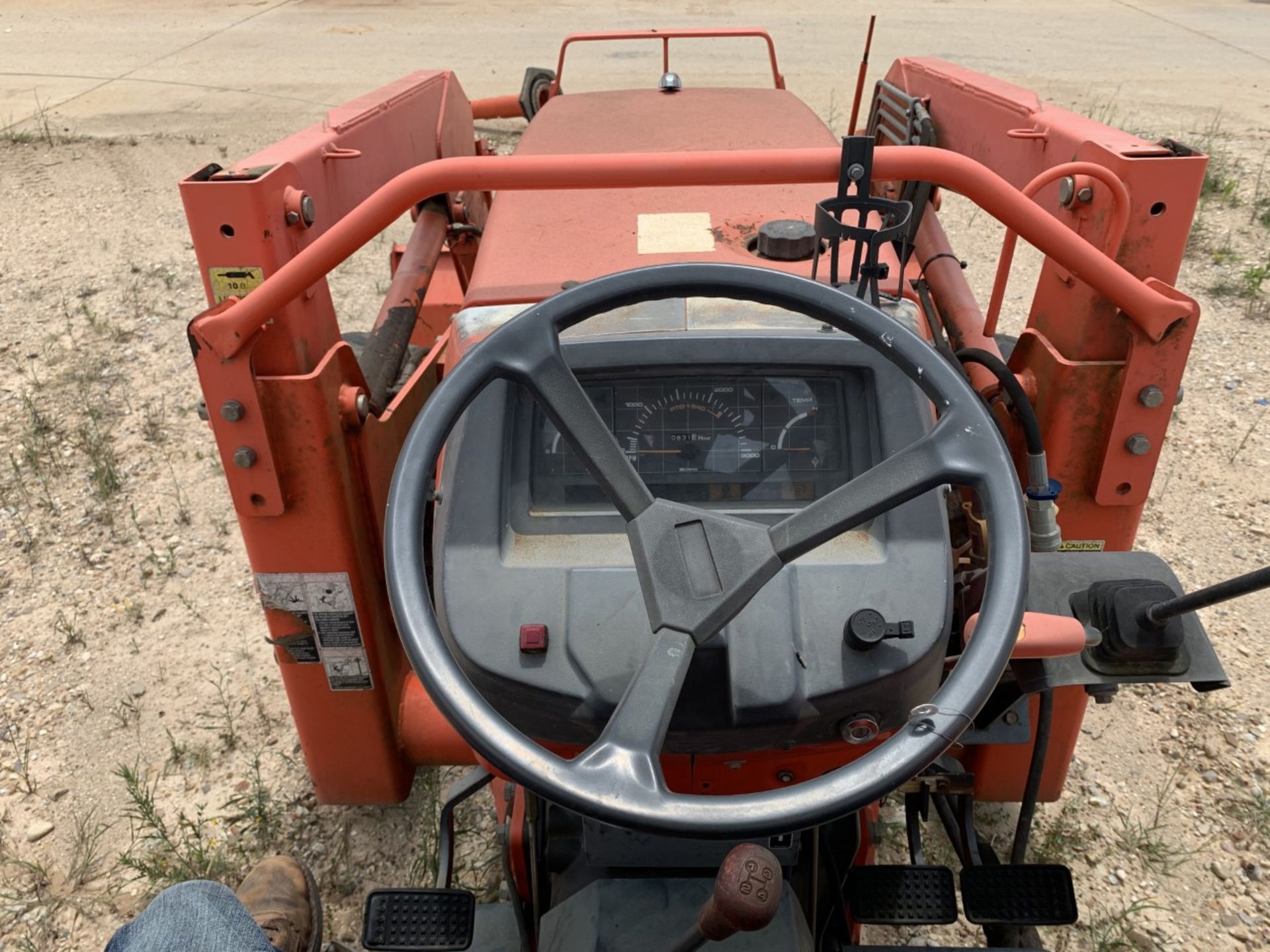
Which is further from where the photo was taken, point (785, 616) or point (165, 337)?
point (165, 337)

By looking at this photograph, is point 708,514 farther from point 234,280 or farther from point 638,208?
point 638,208

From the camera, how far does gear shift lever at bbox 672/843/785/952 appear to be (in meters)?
0.93

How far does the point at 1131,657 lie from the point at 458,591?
0.94 metres

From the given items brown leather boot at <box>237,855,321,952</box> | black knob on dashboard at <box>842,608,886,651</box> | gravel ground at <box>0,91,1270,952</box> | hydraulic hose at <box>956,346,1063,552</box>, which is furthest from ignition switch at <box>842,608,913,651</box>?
brown leather boot at <box>237,855,321,952</box>

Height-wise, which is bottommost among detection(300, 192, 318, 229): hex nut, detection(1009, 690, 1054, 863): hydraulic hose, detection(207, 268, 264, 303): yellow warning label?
detection(1009, 690, 1054, 863): hydraulic hose

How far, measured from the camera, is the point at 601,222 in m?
2.11

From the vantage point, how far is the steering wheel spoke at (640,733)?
3.05ft

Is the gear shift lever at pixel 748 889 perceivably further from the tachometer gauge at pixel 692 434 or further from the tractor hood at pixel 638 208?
the tractor hood at pixel 638 208

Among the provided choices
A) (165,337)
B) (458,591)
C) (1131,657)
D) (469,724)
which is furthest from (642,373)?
(165,337)

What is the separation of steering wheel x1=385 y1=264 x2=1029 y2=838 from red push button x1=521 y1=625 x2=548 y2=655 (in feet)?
0.57

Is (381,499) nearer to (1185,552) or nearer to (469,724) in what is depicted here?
(469,724)

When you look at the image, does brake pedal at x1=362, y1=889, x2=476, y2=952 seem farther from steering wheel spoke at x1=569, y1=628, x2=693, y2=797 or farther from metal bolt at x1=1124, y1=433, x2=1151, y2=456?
metal bolt at x1=1124, y1=433, x2=1151, y2=456

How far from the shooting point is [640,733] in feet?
3.10

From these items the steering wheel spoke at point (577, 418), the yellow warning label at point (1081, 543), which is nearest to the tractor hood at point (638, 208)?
the steering wheel spoke at point (577, 418)
